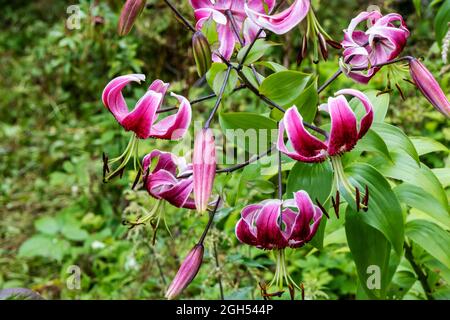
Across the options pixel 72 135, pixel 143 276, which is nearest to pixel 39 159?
pixel 72 135

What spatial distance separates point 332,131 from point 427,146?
27 cm

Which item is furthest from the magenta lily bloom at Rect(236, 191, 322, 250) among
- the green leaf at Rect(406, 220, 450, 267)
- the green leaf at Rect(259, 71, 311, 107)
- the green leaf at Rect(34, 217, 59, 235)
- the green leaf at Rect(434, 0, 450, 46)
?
the green leaf at Rect(34, 217, 59, 235)

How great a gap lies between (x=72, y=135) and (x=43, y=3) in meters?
1.74

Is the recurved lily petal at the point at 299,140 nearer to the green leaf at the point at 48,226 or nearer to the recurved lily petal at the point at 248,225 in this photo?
the recurved lily petal at the point at 248,225

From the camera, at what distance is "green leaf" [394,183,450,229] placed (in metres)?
0.75

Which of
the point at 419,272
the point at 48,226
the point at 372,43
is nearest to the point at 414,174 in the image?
the point at 372,43

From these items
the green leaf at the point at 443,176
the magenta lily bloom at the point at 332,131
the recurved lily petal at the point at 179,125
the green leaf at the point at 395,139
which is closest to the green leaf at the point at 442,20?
the green leaf at the point at 443,176

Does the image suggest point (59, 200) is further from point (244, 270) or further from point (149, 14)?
point (244, 270)

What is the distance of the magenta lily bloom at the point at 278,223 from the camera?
0.64 meters

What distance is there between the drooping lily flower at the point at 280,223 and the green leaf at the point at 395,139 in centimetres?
13

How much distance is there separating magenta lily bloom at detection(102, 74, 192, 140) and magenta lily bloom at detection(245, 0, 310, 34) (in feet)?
0.37

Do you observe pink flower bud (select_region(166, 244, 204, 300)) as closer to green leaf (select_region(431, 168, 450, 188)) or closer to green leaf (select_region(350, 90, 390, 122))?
green leaf (select_region(350, 90, 390, 122))

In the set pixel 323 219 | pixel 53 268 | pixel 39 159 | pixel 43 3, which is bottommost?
pixel 53 268
